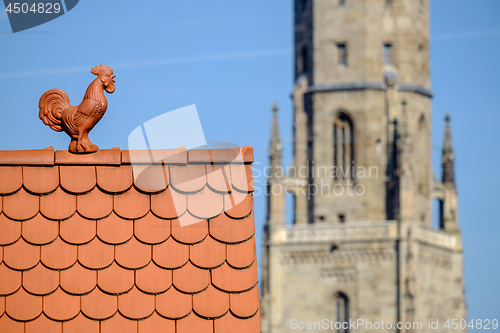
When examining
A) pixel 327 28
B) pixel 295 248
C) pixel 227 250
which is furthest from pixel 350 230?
pixel 227 250

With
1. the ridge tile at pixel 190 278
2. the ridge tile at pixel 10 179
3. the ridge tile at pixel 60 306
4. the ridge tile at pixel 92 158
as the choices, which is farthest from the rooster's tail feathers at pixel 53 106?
the ridge tile at pixel 190 278

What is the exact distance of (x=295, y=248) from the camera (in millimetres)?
64000

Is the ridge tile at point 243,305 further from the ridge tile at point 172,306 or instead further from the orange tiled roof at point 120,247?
the ridge tile at point 172,306

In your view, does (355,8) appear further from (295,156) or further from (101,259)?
(101,259)

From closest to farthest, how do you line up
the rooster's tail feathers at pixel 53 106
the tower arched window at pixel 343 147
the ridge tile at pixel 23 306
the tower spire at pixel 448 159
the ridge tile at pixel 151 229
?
1. the ridge tile at pixel 23 306
2. the ridge tile at pixel 151 229
3. the rooster's tail feathers at pixel 53 106
4. the tower spire at pixel 448 159
5. the tower arched window at pixel 343 147

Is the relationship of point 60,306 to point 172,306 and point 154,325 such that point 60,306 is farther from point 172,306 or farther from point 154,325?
point 172,306

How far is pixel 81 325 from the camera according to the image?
9.59 metres

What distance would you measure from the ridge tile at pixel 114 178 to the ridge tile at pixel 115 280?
52 cm

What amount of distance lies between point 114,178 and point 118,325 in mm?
952

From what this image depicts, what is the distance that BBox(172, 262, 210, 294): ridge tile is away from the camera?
31.9 feet

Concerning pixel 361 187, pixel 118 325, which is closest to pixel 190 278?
pixel 118 325

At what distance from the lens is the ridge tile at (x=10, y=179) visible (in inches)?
385

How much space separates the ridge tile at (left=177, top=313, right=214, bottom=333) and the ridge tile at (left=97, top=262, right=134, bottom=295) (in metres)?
0.40

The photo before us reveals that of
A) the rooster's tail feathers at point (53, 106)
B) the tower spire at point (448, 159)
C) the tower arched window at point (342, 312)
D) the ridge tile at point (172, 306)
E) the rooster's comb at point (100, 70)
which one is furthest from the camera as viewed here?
the tower spire at point (448, 159)
